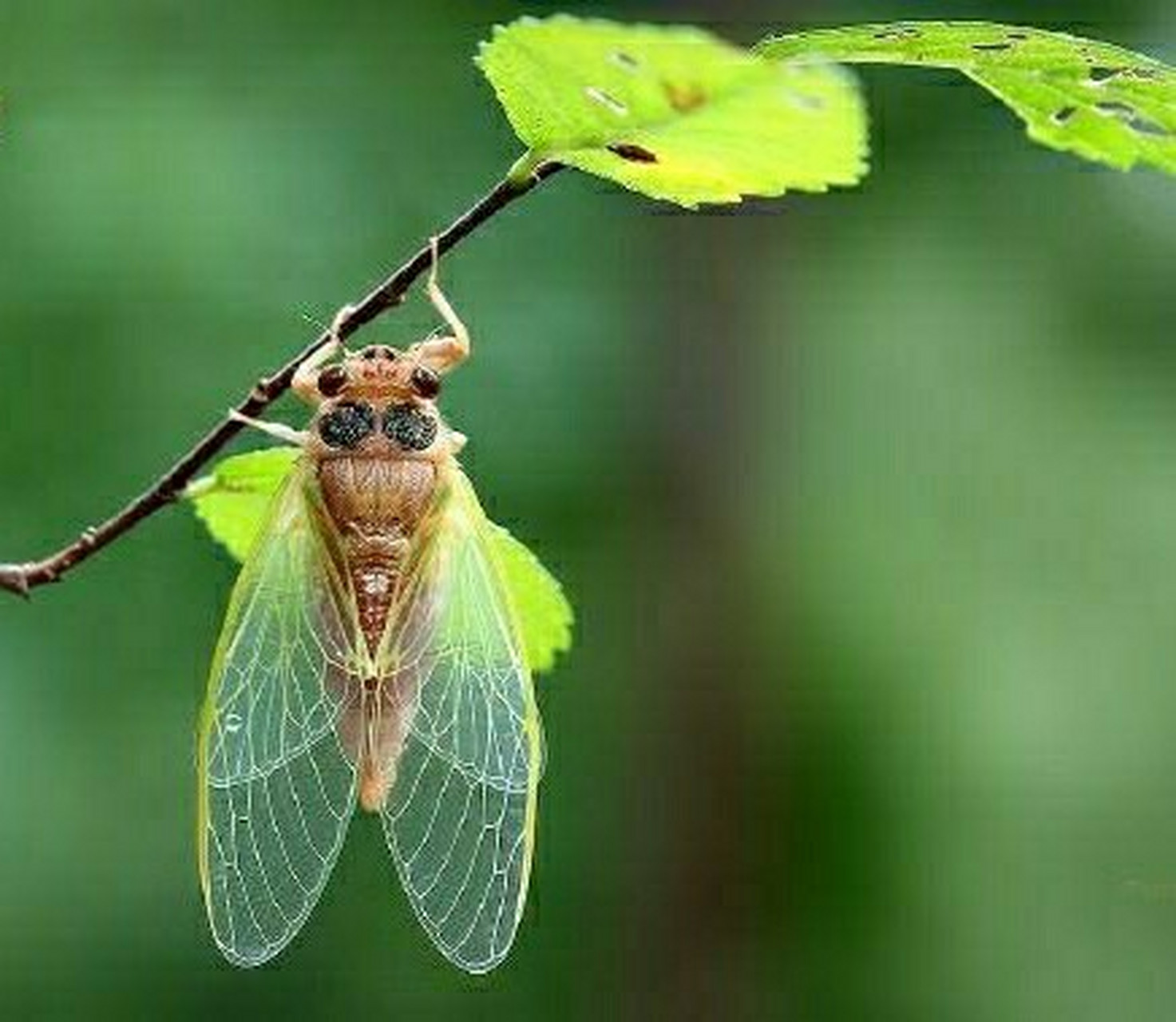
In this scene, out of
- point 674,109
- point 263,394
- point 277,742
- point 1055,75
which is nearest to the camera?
point 674,109

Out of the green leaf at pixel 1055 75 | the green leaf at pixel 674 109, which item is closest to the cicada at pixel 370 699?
the green leaf at pixel 674 109

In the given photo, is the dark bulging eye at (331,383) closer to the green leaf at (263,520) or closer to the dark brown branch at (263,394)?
the green leaf at (263,520)

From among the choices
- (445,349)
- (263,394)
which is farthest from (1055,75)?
(445,349)

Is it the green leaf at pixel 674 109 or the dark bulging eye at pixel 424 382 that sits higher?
the green leaf at pixel 674 109

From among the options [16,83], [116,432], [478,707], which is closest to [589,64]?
[478,707]

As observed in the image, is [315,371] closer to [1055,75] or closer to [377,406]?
[377,406]

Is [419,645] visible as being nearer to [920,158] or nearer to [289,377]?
[289,377]
